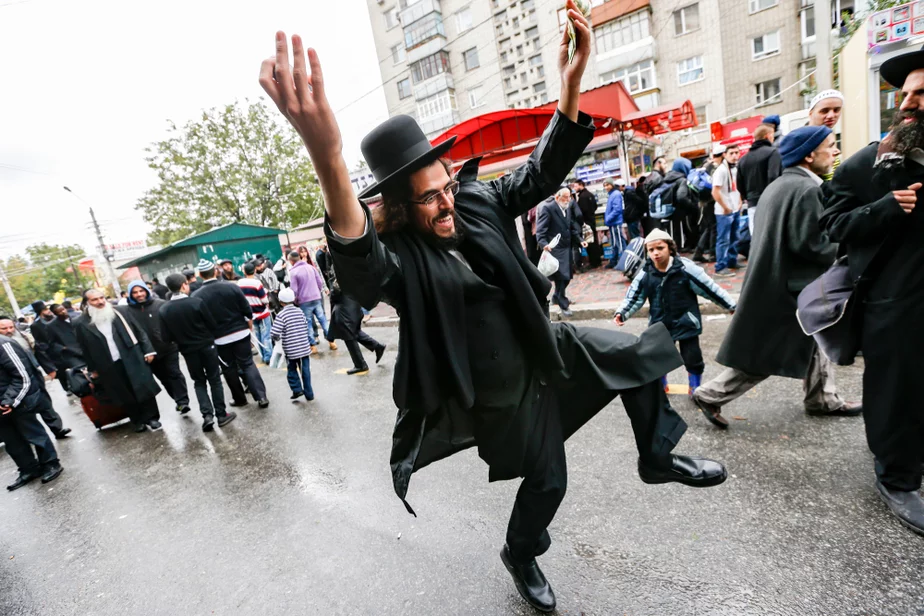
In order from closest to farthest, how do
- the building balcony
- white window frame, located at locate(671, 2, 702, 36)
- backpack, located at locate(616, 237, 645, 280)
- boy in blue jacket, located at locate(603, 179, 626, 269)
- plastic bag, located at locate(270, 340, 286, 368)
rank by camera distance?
backpack, located at locate(616, 237, 645, 280) < plastic bag, located at locate(270, 340, 286, 368) < boy in blue jacket, located at locate(603, 179, 626, 269) < white window frame, located at locate(671, 2, 702, 36) < the building balcony

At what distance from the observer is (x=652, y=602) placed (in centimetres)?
195

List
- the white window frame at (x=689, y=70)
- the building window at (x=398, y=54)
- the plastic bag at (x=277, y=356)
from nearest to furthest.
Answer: the plastic bag at (x=277, y=356) < the white window frame at (x=689, y=70) < the building window at (x=398, y=54)

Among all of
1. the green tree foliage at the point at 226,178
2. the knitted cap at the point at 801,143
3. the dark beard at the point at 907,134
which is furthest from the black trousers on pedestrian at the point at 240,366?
the green tree foliage at the point at 226,178

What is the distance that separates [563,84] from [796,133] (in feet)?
7.06

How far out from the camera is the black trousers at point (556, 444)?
1.79m

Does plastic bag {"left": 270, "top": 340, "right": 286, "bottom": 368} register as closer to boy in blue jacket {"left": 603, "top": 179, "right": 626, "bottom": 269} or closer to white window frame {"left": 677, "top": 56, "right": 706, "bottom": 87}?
boy in blue jacket {"left": 603, "top": 179, "right": 626, "bottom": 269}

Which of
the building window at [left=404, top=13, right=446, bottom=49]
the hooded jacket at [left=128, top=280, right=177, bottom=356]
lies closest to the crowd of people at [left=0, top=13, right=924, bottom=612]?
the hooded jacket at [left=128, top=280, right=177, bottom=356]

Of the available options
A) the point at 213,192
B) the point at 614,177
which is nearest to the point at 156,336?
the point at 614,177

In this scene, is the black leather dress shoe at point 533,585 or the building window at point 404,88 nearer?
the black leather dress shoe at point 533,585

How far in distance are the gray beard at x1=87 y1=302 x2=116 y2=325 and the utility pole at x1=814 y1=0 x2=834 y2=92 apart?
12142 mm

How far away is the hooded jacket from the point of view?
592 cm

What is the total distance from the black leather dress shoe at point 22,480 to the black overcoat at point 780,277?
6882 millimetres

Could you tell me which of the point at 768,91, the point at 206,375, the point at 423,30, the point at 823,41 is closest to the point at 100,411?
the point at 206,375

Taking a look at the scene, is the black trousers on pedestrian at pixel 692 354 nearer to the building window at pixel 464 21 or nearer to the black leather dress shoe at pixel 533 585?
the black leather dress shoe at pixel 533 585
